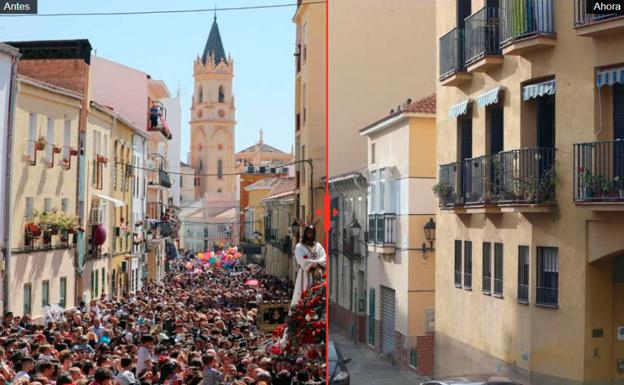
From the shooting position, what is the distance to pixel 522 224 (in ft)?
8.76

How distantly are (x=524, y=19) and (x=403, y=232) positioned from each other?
2.30 ft

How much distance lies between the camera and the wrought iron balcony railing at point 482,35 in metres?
2.80

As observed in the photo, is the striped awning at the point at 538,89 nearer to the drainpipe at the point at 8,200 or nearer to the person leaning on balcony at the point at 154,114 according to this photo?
the drainpipe at the point at 8,200

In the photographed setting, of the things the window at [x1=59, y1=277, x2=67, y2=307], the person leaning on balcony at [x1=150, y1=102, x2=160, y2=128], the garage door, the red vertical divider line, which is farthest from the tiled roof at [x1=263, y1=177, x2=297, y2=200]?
the person leaning on balcony at [x1=150, y1=102, x2=160, y2=128]

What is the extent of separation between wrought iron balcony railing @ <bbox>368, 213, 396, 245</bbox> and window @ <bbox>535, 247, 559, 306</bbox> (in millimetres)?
460

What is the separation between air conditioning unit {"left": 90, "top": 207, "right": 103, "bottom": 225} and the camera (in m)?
7.14

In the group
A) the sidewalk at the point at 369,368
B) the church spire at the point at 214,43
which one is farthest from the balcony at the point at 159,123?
the sidewalk at the point at 369,368

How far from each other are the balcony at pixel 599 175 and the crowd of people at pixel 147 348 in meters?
1.61

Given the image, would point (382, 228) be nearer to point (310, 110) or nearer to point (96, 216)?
point (310, 110)

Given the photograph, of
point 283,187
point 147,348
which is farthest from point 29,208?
point 283,187

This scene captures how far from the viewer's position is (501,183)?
2803mm

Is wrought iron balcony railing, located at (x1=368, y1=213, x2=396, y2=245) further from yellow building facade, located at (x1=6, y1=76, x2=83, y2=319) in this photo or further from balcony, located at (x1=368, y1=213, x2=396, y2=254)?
yellow building facade, located at (x1=6, y1=76, x2=83, y2=319)

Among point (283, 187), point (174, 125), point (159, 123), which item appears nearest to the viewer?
point (283, 187)

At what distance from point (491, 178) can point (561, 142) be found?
11.9 inches
